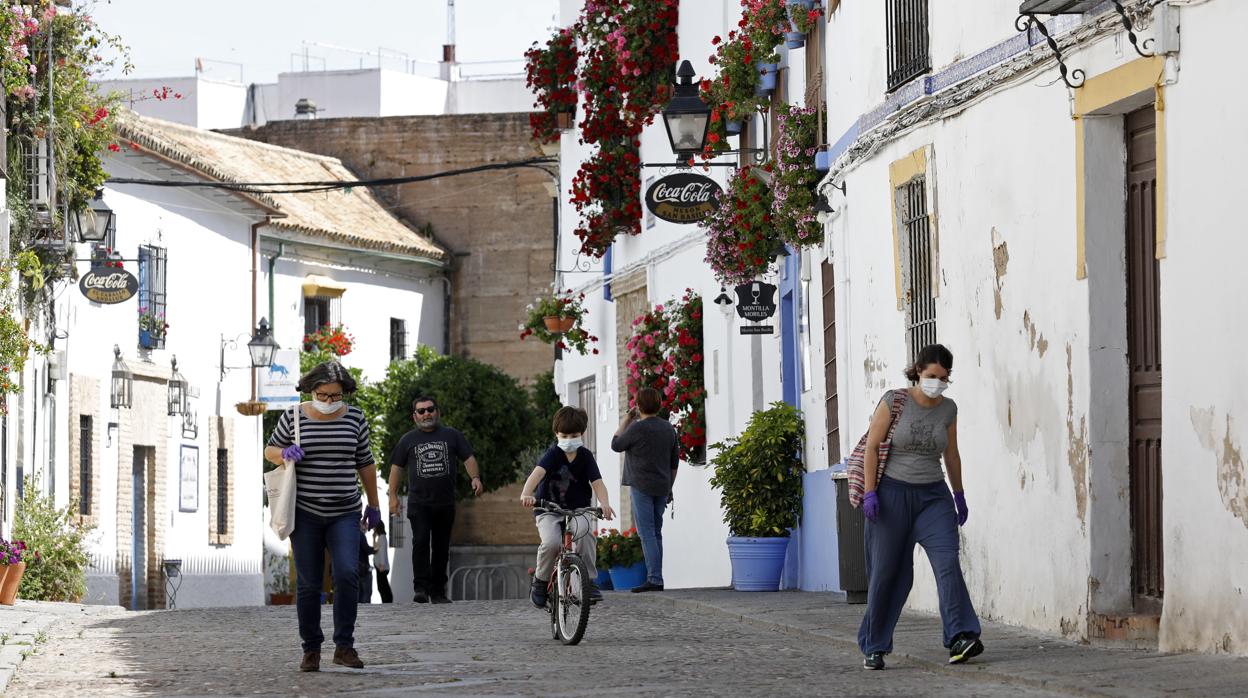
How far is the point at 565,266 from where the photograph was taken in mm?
33781

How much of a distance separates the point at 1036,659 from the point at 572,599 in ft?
11.3

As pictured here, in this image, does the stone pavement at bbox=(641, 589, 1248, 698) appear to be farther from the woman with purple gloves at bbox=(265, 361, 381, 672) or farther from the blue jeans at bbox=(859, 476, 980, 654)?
the woman with purple gloves at bbox=(265, 361, 381, 672)

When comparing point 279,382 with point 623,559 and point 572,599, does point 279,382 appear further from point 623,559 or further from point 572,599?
point 572,599

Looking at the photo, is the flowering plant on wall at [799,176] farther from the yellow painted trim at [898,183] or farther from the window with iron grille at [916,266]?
the window with iron grille at [916,266]

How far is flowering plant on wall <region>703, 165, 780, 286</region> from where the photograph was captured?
833 inches

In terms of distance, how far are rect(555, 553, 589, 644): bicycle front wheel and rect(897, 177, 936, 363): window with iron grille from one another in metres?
3.09

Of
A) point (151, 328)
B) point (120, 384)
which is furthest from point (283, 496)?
point (151, 328)

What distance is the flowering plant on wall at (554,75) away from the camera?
102 feet

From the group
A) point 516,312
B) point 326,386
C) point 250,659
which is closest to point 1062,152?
point 326,386

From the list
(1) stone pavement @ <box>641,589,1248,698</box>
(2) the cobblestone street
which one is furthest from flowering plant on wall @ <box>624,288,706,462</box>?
(1) stone pavement @ <box>641,589,1248,698</box>

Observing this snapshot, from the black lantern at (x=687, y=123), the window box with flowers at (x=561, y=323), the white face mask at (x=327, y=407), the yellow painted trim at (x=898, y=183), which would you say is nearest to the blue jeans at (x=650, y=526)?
the black lantern at (x=687, y=123)

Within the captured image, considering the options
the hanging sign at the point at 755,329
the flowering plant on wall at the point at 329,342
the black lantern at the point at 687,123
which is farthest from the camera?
the flowering plant on wall at the point at 329,342

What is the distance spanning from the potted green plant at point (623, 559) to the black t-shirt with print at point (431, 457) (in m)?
4.12

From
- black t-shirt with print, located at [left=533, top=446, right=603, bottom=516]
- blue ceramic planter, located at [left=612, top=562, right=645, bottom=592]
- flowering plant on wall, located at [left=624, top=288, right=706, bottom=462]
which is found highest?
flowering plant on wall, located at [left=624, top=288, right=706, bottom=462]
